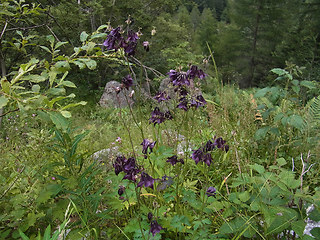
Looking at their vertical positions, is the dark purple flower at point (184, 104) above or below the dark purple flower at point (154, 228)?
above

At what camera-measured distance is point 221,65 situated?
16.0m

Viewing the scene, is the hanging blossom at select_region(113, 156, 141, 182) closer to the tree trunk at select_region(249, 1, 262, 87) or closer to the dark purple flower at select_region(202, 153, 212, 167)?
the dark purple flower at select_region(202, 153, 212, 167)

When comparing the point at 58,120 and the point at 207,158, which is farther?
the point at 207,158

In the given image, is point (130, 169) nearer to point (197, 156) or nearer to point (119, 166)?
point (119, 166)

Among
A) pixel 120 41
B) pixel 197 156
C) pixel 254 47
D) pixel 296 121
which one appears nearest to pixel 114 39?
pixel 120 41

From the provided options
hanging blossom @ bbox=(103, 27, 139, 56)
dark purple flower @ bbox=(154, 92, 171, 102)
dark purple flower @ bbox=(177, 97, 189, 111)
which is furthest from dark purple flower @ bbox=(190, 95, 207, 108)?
hanging blossom @ bbox=(103, 27, 139, 56)

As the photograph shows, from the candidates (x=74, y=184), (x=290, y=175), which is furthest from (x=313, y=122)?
(x=74, y=184)

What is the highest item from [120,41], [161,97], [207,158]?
[120,41]

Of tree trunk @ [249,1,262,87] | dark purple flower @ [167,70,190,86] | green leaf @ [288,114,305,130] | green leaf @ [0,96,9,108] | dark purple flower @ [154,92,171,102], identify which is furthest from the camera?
tree trunk @ [249,1,262,87]

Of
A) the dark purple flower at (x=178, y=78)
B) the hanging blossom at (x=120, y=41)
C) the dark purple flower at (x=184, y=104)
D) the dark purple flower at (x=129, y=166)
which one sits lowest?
the dark purple flower at (x=129, y=166)

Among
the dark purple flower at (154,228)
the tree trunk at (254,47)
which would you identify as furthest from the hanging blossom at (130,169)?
the tree trunk at (254,47)

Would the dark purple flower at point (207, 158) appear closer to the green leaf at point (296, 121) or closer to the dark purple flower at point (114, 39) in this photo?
the dark purple flower at point (114, 39)

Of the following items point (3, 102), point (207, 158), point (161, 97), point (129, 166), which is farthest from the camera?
point (161, 97)

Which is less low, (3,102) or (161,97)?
(3,102)
